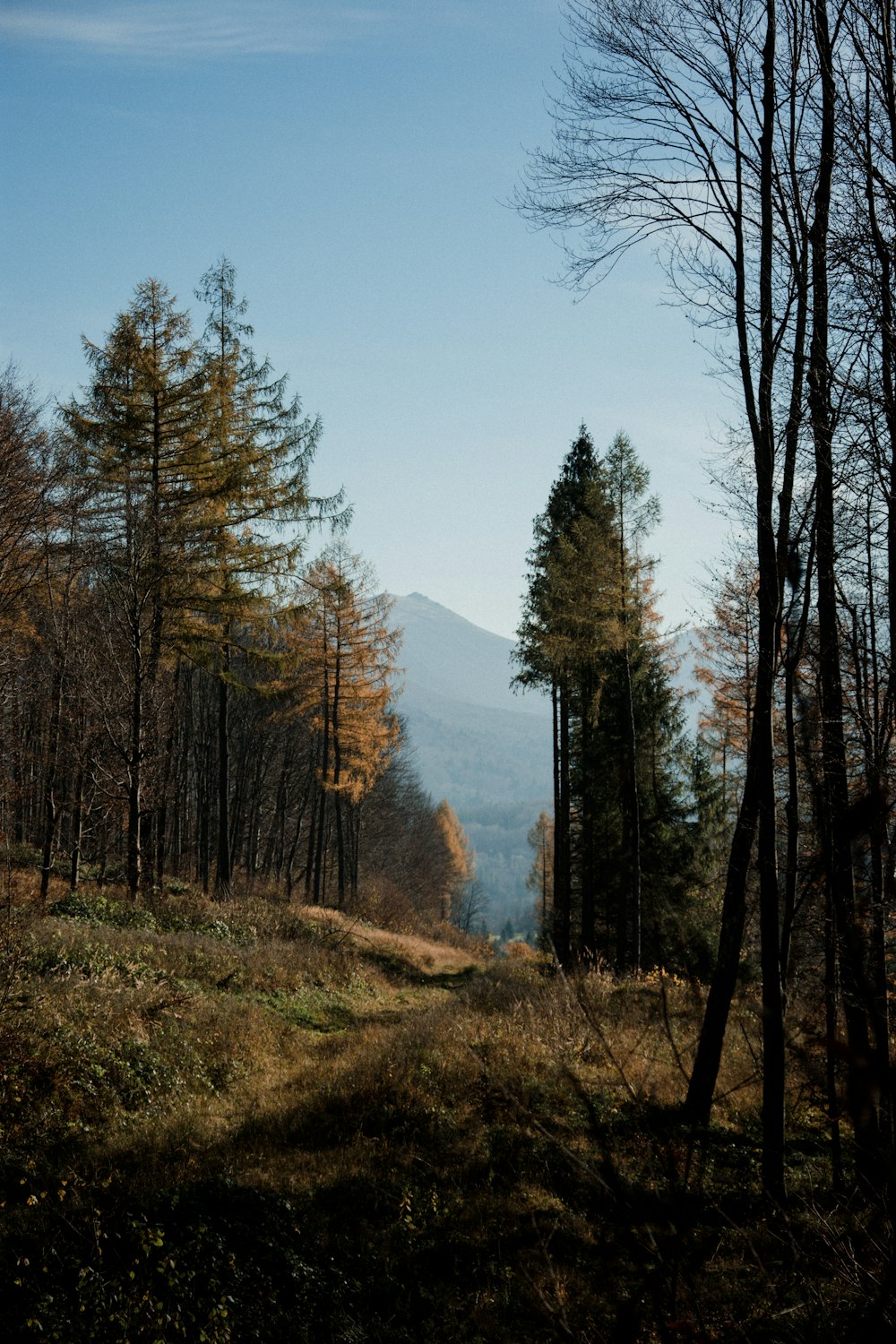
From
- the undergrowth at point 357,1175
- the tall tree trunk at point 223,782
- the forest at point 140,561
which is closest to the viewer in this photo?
the undergrowth at point 357,1175

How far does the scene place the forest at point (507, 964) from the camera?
4.86m

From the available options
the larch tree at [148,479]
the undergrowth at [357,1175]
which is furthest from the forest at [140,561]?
the undergrowth at [357,1175]

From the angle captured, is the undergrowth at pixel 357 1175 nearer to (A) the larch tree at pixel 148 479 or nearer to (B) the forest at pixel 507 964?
(B) the forest at pixel 507 964

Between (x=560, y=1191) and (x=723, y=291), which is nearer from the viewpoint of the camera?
(x=560, y=1191)

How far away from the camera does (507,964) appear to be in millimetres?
20156

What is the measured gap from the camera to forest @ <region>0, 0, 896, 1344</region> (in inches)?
191

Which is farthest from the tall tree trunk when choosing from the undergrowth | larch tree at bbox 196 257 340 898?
the undergrowth

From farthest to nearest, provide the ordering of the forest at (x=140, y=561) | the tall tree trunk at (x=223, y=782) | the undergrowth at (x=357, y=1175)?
the tall tree trunk at (x=223, y=782)
the forest at (x=140, y=561)
the undergrowth at (x=357, y=1175)

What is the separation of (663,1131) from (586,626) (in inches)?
447

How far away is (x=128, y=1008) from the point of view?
9.32 meters

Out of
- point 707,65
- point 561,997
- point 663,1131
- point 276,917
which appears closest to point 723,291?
point 707,65

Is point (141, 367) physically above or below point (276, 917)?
above

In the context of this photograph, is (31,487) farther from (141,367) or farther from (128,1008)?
(128,1008)

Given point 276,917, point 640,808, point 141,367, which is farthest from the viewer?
point 640,808
